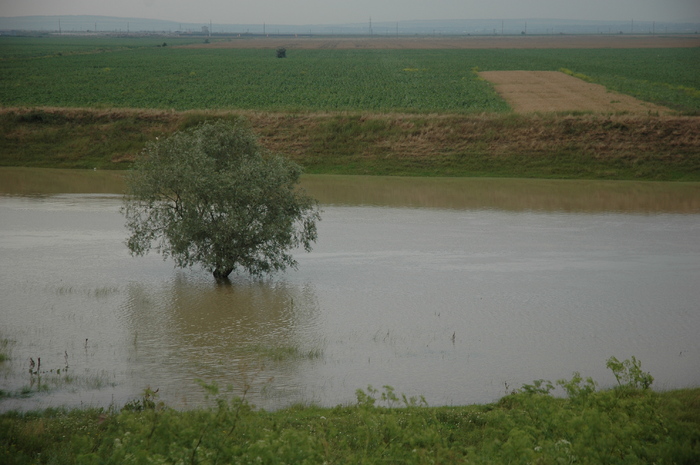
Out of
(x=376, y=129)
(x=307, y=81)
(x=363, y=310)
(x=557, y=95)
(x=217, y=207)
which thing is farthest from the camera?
(x=307, y=81)

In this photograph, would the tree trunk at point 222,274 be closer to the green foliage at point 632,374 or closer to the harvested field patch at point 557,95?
the green foliage at point 632,374

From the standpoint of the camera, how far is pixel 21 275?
22828 millimetres

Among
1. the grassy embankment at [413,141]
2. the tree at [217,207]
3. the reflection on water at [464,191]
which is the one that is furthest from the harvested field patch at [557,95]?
the tree at [217,207]

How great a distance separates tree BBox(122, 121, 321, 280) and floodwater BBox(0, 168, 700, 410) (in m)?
0.94

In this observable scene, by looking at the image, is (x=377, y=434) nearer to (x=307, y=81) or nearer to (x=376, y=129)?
(x=376, y=129)

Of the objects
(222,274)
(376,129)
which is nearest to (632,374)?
(222,274)

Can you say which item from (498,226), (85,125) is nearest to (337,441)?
(498,226)

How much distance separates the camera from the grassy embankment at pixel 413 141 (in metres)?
47.0

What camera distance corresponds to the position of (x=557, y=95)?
68.8 metres

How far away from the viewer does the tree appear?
72.4ft

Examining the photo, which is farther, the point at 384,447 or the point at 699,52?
the point at 699,52

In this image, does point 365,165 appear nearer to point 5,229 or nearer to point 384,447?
point 5,229

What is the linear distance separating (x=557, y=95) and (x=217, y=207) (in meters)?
52.6

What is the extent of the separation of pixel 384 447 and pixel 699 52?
471 ft
